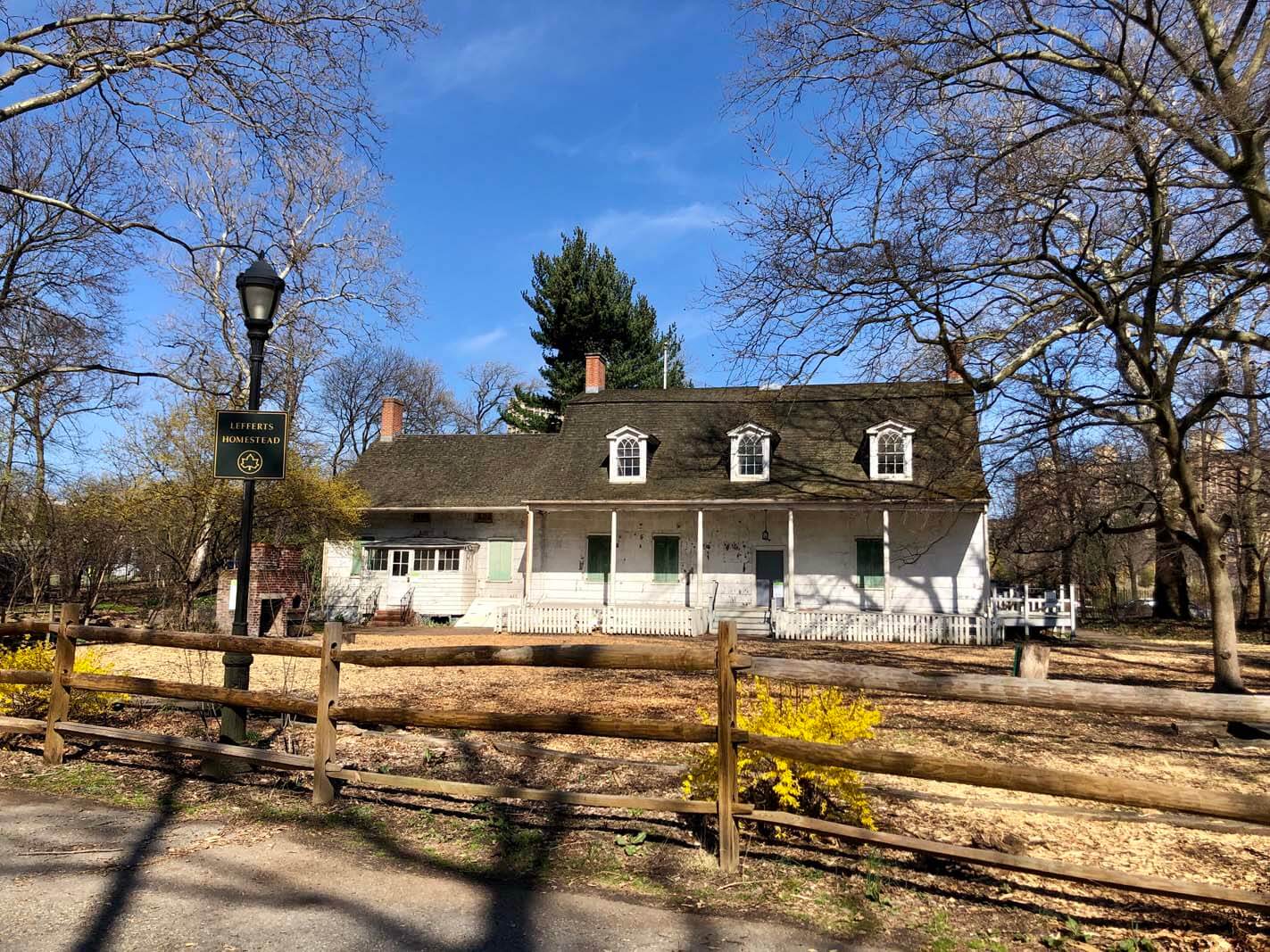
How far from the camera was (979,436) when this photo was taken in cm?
1219

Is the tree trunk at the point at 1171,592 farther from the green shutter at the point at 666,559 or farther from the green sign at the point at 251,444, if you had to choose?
the green sign at the point at 251,444

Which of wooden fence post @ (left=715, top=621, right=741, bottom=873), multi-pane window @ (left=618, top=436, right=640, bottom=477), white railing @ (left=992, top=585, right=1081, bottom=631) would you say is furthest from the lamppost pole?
white railing @ (left=992, top=585, right=1081, bottom=631)

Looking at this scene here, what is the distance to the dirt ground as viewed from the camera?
4121mm

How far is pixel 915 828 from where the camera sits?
5.43 m

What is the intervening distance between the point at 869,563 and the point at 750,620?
12.5 ft

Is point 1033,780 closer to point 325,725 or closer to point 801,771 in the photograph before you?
point 801,771

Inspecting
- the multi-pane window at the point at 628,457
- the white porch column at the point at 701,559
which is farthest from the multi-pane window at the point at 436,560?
the white porch column at the point at 701,559

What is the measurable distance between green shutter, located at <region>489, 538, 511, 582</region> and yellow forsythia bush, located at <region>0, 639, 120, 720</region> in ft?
56.6

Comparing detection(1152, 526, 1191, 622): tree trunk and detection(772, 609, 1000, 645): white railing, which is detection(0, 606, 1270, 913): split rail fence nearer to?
detection(772, 609, 1000, 645): white railing

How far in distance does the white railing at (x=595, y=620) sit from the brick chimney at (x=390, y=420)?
11831 millimetres

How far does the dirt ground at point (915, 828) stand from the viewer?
4121 millimetres

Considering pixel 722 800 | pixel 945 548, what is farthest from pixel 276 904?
pixel 945 548

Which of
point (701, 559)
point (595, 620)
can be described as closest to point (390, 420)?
point (595, 620)

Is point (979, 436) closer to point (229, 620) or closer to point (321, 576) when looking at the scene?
point (229, 620)
